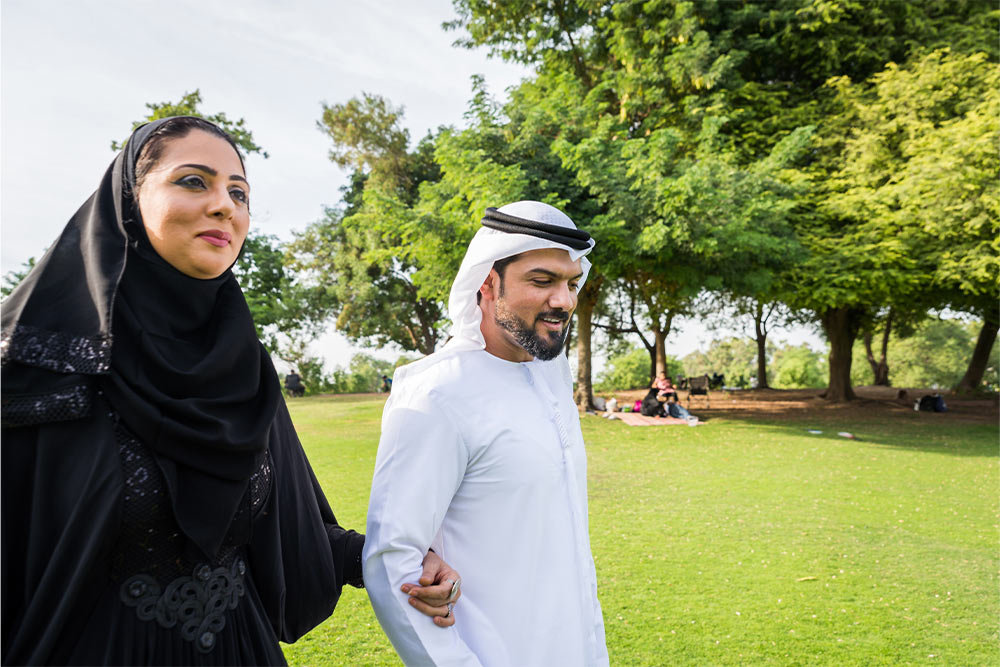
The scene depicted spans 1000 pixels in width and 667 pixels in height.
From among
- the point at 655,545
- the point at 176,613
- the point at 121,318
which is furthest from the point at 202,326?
the point at 655,545

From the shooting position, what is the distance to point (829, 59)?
17.6 meters

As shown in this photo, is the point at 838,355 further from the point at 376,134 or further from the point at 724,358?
the point at 724,358

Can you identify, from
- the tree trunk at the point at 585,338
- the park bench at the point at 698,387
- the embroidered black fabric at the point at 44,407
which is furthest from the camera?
the park bench at the point at 698,387

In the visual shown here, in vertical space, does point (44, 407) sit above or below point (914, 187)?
below

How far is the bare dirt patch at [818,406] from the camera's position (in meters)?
18.4

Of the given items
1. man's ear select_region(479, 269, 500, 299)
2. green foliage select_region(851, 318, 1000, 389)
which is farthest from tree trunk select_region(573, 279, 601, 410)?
green foliage select_region(851, 318, 1000, 389)

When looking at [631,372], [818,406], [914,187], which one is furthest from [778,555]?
[631,372]

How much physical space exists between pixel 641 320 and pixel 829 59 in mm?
12322

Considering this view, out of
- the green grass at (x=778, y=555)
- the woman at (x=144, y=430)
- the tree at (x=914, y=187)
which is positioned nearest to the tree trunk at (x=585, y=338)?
the green grass at (x=778, y=555)

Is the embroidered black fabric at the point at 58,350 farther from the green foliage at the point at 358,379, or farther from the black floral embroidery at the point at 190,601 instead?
the green foliage at the point at 358,379

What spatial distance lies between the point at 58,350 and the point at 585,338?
15.9 meters

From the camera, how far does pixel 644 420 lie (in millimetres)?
16219

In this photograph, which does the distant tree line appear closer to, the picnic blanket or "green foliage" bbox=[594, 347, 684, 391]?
the picnic blanket

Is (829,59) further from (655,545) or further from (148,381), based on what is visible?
(148,381)
